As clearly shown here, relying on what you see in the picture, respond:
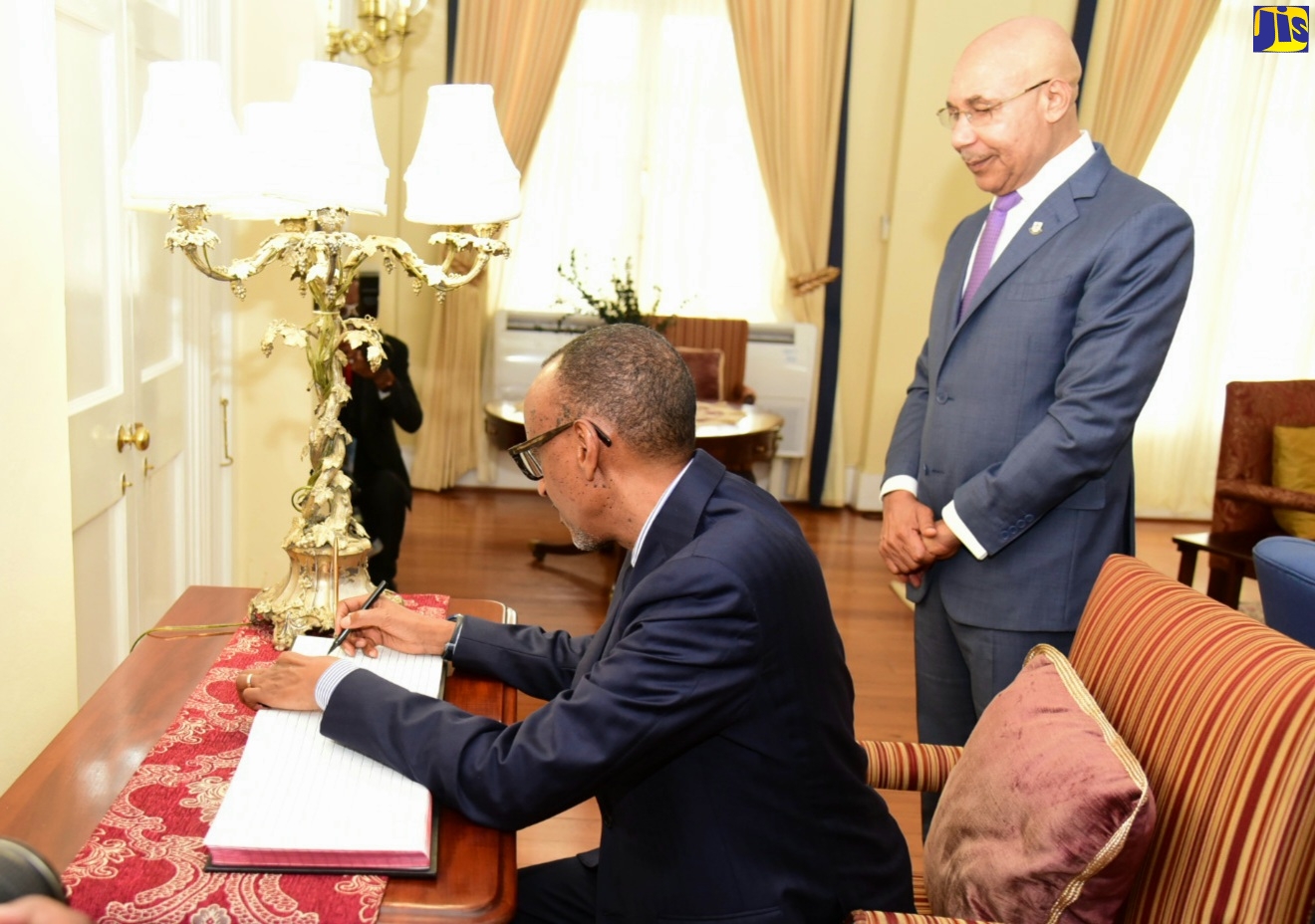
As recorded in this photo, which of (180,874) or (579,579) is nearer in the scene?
(180,874)

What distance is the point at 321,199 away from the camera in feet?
5.32

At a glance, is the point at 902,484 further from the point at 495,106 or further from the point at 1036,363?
the point at 495,106

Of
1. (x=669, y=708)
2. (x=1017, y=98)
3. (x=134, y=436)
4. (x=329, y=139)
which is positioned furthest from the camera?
(x=134, y=436)

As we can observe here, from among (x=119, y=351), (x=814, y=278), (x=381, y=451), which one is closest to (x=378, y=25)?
(x=381, y=451)

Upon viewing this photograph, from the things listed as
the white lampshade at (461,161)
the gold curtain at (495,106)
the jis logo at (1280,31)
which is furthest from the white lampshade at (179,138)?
the jis logo at (1280,31)

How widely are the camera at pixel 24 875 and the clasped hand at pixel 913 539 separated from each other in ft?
5.16

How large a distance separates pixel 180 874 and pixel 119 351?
1.65 m

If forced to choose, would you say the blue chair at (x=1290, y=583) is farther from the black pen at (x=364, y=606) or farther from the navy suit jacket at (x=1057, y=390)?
the black pen at (x=364, y=606)

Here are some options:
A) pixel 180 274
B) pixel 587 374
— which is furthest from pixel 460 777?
pixel 180 274

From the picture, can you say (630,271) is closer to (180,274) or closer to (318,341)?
(180,274)

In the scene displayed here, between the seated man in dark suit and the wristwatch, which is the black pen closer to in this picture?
the wristwatch

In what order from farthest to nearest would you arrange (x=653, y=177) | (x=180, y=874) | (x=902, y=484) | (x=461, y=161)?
(x=653, y=177) < (x=902, y=484) < (x=461, y=161) < (x=180, y=874)

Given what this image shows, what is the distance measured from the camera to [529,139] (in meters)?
6.29

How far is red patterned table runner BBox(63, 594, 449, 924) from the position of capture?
108cm
